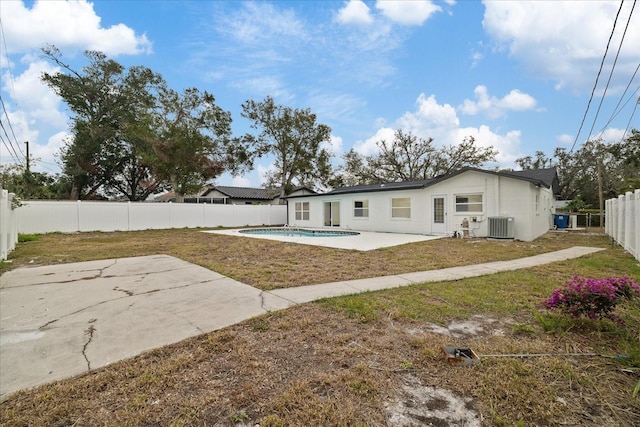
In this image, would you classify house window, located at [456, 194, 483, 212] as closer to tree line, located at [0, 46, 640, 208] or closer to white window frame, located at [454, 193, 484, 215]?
white window frame, located at [454, 193, 484, 215]

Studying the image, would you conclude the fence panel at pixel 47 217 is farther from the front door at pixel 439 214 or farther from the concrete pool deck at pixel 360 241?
the front door at pixel 439 214

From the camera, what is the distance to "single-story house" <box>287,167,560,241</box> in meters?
12.3

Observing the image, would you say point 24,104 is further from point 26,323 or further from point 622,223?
point 622,223

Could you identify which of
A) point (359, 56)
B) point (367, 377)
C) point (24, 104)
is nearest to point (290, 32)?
point (359, 56)

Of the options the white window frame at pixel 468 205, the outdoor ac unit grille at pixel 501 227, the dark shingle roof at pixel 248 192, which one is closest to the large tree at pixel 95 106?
Result: the dark shingle roof at pixel 248 192

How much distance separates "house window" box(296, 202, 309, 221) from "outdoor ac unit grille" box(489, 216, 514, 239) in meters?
11.7

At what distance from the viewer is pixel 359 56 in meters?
13.9

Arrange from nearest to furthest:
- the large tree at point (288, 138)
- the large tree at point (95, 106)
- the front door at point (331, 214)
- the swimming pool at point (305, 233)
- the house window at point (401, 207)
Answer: the house window at point (401, 207) → the swimming pool at point (305, 233) → the front door at point (331, 214) → the large tree at point (95, 106) → the large tree at point (288, 138)

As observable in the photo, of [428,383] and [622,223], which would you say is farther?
[622,223]

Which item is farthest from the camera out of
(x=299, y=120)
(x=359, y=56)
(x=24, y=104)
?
(x=299, y=120)

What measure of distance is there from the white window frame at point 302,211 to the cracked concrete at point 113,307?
1451 cm

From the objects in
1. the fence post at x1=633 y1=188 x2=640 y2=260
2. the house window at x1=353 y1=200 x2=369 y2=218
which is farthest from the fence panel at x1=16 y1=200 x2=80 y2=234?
the fence post at x1=633 y1=188 x2=640 y2=260

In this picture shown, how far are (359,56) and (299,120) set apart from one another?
16.2 metres

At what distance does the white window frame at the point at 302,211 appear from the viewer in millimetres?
21250
